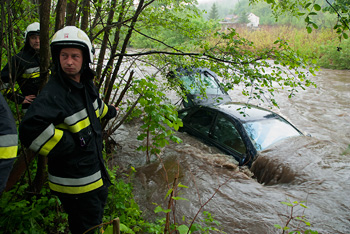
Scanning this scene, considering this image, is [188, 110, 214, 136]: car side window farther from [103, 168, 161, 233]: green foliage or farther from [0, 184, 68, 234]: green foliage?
[0, 184, 68, 234]: green foliage

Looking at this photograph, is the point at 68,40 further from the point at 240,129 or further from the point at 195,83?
the point at 240,129

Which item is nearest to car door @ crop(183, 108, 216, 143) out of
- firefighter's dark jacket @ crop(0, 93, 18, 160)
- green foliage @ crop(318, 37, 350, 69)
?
firefighter's dark jacket @ crop(0, 93, 18, 160)

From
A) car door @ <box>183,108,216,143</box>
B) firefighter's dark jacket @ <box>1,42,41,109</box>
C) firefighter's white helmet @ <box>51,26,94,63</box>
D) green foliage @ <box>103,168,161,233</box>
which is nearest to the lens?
firefighter's white helmet @ <box>51,26,94,63</box>

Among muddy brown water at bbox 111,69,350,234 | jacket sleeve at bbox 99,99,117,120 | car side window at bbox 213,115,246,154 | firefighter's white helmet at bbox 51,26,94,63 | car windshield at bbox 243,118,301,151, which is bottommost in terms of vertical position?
muddy brown water at bbox 111,69,350,234

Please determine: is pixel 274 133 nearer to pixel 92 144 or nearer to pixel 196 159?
pixel 196 159

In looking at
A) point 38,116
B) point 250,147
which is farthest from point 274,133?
point 38,116

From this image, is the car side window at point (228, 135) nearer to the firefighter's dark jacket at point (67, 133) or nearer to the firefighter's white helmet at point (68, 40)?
the firefighter's dark jacket at point (67, 133)

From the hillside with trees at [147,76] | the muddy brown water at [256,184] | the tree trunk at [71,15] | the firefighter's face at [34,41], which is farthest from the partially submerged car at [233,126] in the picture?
the firefighter's face at [34,41]

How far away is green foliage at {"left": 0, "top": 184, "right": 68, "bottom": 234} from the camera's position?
2164 millimetres

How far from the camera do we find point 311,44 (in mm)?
23984

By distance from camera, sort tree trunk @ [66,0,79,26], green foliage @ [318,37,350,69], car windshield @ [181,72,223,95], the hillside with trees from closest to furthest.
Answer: the hillside with trees → tree trunk @ [66,0,79,26] → car windshield @ [181,72,223,95] → green foliage @ [318,37,350,69]

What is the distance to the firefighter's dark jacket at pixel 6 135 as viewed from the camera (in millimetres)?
1318

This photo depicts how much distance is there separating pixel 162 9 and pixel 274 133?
3.22 meters

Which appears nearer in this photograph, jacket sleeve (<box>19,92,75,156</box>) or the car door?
jacket sleeve (<box>19,92,75,156</box>)
